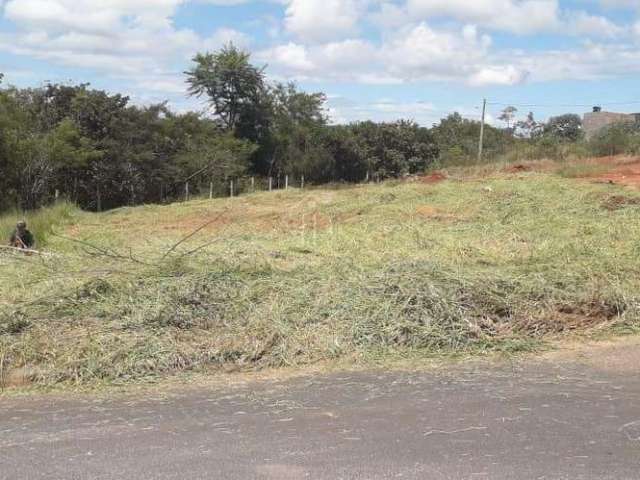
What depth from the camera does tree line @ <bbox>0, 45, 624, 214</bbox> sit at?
27.0 meters

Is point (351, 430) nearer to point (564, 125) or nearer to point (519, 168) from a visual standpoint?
point (519, 168)

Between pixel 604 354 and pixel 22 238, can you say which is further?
pixel 22 238

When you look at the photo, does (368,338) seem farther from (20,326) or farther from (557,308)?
(20,326)

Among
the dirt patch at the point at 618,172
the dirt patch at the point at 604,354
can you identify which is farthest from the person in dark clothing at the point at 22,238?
the dirt patch at the point at 618,172

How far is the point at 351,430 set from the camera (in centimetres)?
409

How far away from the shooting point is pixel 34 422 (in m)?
4.33

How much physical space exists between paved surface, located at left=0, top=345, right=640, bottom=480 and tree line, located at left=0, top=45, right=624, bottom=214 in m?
20.7

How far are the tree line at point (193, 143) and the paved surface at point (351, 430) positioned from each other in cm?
2069

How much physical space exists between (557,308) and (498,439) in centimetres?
320

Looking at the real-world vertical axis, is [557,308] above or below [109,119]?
below

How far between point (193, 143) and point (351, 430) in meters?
37.2

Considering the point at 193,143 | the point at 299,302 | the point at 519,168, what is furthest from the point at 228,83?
the point at 299,302

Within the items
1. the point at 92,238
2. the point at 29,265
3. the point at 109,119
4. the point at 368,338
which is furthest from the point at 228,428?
the point at 109,119

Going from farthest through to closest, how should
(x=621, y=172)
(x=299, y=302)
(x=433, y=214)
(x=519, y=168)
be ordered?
1. (x=519, y=168)
2. (x=621, y=172)
3. (x=433, y=214)
4. (x=299, y=302)
